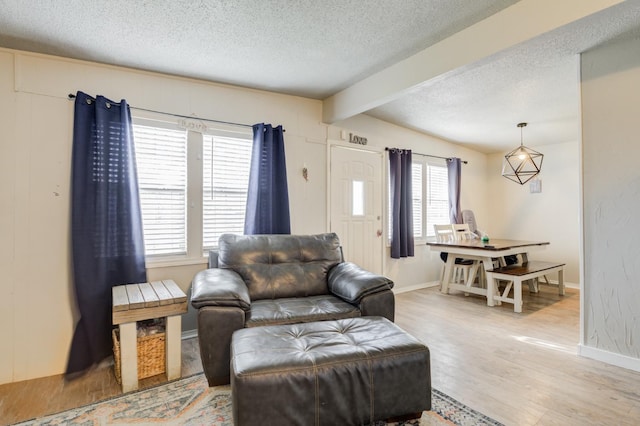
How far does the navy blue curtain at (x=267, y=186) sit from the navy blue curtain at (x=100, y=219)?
1.02 metres

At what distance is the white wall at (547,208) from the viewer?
509 cm

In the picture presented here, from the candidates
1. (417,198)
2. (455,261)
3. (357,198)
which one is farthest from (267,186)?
(455,261)

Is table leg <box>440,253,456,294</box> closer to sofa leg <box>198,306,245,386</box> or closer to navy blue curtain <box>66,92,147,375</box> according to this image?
sofa leg <box>198,306,245,386</box>

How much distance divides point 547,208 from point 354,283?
4579mm

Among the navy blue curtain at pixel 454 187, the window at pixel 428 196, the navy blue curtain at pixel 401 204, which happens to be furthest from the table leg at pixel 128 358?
the navy blue curtain at pixel 454 187

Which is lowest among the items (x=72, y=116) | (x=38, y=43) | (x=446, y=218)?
(x=446, y=218)

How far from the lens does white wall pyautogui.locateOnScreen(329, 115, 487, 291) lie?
14.2 feet

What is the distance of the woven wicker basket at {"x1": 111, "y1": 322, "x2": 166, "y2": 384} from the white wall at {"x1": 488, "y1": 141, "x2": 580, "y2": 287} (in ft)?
18.0

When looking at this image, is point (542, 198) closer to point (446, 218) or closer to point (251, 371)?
point (446, 218)

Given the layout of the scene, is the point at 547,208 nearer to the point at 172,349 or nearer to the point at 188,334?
the point at 188,334

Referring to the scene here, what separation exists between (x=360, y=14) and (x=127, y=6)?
1419mm

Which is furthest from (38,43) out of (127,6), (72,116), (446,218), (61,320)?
(446,218)

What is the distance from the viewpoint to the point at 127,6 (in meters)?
1.98

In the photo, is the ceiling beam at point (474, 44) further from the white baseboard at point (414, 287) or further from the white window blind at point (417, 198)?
the white baseboard at point (414, 287)
